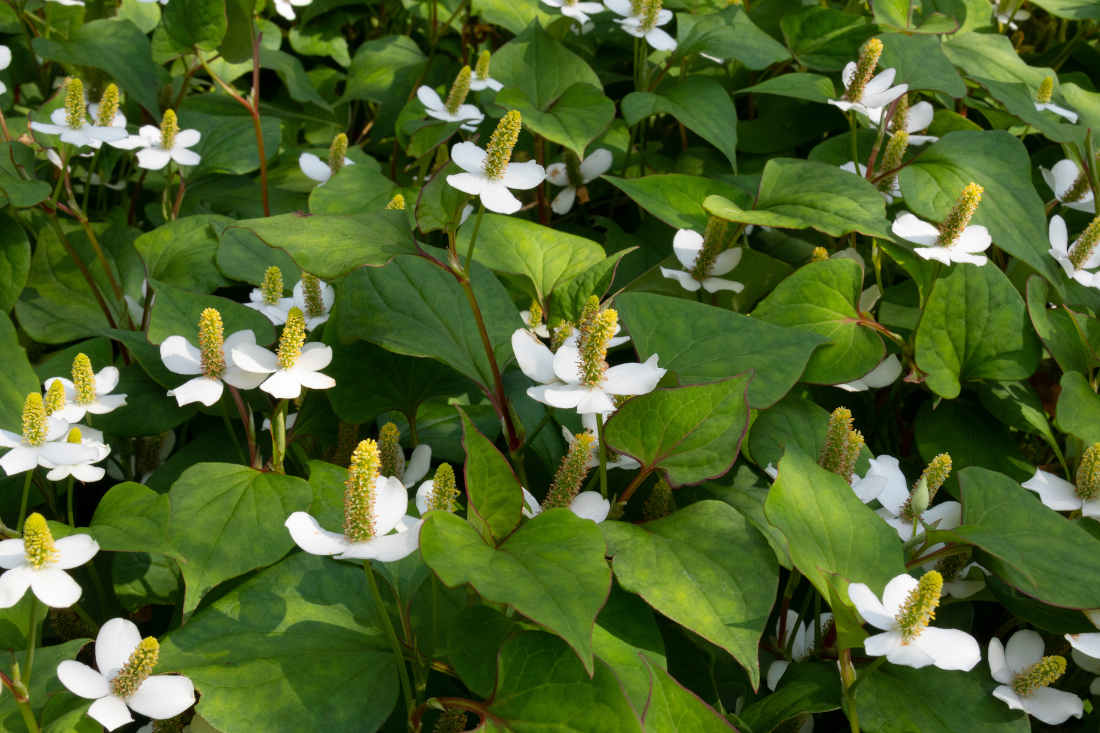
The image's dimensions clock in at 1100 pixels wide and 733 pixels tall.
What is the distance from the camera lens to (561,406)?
77cm

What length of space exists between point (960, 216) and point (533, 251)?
45 cm

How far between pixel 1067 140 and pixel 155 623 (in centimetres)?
118

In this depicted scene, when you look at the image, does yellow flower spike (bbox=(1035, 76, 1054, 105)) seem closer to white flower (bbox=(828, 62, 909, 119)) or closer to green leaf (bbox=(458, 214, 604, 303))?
white flower (bbox=(828, 62, 909, 119))

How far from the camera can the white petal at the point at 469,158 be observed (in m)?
0.85

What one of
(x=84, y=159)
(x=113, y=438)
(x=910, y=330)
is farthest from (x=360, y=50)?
(x=910, y=330)

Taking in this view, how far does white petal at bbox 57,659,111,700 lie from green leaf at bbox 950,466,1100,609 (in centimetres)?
64

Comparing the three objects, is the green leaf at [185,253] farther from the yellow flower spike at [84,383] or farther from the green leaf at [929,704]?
the green leaf at [929,704]

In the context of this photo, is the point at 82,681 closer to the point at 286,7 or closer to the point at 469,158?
the point at 469,158

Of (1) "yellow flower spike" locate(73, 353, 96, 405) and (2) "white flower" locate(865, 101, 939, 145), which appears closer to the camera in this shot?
(1) "yellow flower spike" locate(73, 353, 96, 405)

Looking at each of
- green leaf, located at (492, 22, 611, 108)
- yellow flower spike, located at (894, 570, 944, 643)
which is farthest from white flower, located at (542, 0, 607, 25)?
yellow flower spike, located at (894, 570, 944, 643)

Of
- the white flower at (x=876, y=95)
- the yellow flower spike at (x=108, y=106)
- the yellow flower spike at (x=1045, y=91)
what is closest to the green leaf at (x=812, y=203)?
the white flower at (x=876, y=95)

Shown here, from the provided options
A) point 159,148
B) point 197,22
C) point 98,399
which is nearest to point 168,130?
point 159,148

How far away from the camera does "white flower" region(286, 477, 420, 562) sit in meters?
0.67

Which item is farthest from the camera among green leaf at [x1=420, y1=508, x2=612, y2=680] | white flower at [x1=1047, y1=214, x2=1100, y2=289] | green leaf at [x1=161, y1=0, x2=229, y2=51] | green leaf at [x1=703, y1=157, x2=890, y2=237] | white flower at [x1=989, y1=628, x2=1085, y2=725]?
green leaf at [x1=161, y1=0, x2=229, y2=51]
